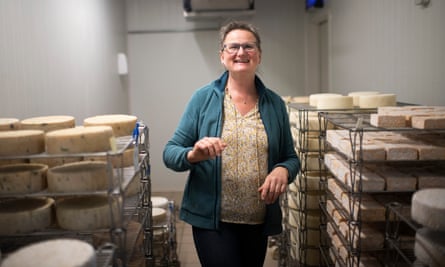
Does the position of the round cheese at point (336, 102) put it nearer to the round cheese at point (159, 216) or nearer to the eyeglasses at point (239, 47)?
the eyeglasses at point (239, 47)

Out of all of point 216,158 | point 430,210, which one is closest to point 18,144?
point 216,158

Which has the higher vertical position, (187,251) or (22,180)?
(22,180)

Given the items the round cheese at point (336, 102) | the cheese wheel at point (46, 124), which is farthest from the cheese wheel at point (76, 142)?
the round cheese at point (336, 102)

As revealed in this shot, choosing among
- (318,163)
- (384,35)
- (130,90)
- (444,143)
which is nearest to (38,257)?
(444,143)

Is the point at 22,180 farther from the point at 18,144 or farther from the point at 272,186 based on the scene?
the point at 272,186

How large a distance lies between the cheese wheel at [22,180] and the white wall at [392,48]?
1.86m

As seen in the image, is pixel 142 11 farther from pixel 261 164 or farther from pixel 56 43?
pixel 261 164

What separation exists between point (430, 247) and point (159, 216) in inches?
74.5

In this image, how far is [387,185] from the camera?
1487 mm

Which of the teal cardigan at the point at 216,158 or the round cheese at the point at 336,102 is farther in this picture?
the round cheese at the point at 336,102

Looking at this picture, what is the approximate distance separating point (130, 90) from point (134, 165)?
3505 mm

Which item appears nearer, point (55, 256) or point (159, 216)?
point (55, 256)

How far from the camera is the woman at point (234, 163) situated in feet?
5.09

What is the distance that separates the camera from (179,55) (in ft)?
15.4
